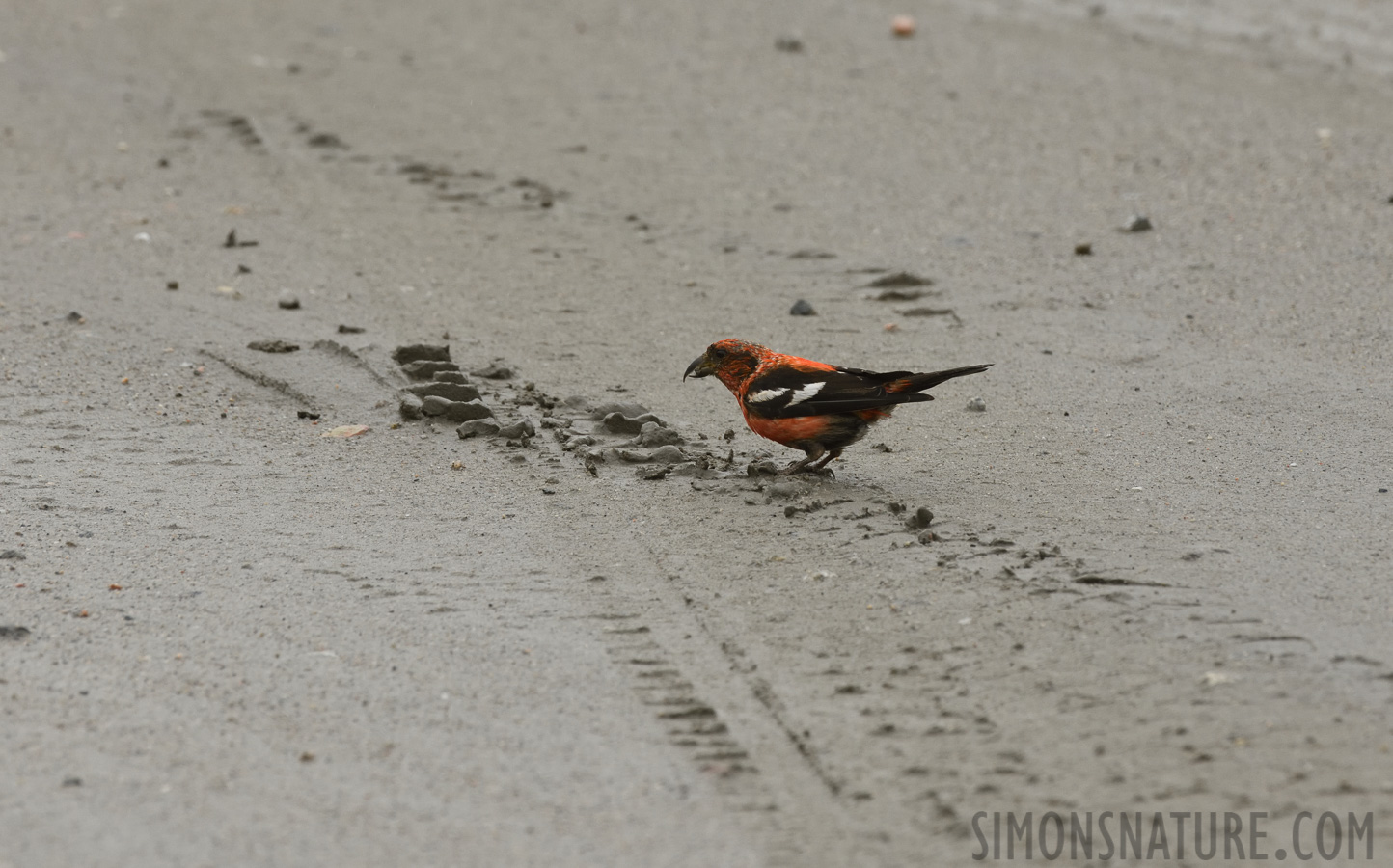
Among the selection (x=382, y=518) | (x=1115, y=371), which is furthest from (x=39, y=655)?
(x=1115, y=371)

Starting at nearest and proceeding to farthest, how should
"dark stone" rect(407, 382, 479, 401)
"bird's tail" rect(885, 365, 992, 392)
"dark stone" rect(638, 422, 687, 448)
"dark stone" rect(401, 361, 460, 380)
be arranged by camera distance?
"bird's tail" rect(885, 365, 992, 392) → "dark stone" rect(638, 422, 687, 448) → "dark stone" rect(407, 382, 479, 401) → "dark stone" rect(401, 361, 460, 380)

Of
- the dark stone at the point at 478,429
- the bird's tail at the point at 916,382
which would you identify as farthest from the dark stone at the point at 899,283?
the dark stone at the point at 478,429

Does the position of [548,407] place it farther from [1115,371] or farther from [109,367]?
[1115,371]

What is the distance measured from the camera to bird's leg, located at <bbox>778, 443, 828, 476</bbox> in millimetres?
5335

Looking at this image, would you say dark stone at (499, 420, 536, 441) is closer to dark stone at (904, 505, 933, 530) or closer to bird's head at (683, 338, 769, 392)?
bird's head at (683, 338, 769, 392)

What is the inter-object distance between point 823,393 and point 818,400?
0.04 m

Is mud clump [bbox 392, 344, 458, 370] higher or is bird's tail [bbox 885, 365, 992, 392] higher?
bird's tail [bbox 885, 365, 992, 392]

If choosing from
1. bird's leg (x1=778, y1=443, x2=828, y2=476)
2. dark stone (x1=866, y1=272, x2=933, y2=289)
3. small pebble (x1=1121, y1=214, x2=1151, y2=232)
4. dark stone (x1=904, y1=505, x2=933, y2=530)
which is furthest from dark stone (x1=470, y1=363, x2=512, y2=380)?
small pebble (x1=1121, y1=214, x2=1151, y2=232)

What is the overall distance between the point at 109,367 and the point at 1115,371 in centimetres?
448

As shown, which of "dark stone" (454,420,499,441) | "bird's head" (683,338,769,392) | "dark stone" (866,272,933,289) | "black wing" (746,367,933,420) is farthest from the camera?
"dark stone" (866,272,933,289)

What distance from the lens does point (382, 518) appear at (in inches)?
200

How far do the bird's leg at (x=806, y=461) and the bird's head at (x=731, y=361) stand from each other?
0.37 m

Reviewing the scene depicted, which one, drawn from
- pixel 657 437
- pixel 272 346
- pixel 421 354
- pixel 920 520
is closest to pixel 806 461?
pixel 657 437

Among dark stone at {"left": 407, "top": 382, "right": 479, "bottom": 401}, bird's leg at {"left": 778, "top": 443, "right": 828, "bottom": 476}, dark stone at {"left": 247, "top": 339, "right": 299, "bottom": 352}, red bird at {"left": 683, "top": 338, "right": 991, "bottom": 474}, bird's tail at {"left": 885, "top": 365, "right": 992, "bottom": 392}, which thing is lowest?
dark stone at {"left": 247, "top": 339, "right": 299, "bottom": 352}
